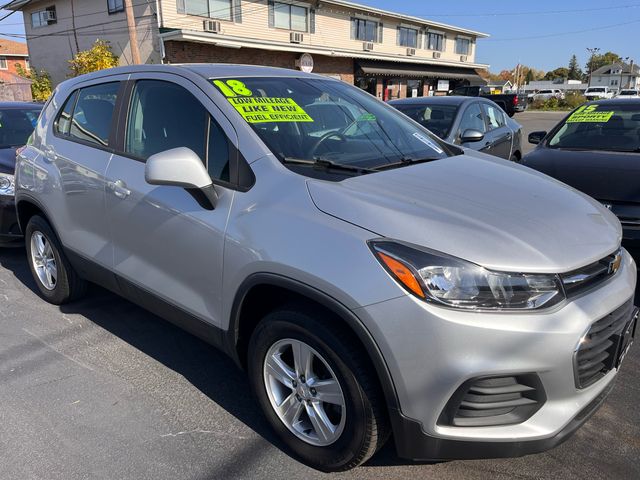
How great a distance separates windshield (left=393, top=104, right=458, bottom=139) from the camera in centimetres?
666

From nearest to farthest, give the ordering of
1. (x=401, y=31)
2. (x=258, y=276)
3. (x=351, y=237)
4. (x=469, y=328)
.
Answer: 1. (x=469, y=328)
2. (x=351, y=237)
3. (x=258, y=276)
4. (x=401, y=31)

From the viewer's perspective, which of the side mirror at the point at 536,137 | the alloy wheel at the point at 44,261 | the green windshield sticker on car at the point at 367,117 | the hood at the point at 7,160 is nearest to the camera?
the green windshield sticker on car at the point at 367,117

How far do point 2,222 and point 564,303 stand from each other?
16.5ft

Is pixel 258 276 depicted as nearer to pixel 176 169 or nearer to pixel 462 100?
pixel 176 169

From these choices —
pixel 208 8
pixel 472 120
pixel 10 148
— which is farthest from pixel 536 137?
pixel 208 8

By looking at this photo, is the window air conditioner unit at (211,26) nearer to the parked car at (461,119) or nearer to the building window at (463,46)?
the parked car at (461,119)

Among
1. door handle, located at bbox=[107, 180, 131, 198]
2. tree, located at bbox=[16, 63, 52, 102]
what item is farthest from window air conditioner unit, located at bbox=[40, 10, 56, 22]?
door handle, located at bbox=[107, 180, 131, 198]

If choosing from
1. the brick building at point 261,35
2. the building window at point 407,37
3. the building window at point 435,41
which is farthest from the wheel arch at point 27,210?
the building window at point 435,41

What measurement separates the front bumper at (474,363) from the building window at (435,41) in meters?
39.1

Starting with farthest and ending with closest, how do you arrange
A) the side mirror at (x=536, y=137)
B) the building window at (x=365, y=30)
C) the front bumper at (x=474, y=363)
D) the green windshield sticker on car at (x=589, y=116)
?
the building window at (x=365, y=30) → the side mirror at (x=536, y=137) → the green windshield sticker on car at (x=589, y=116) → the front bumper at (x=474, y=363)

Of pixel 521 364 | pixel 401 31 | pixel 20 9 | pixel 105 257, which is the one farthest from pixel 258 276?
pixel 401 31

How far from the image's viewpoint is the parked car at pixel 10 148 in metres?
5.00

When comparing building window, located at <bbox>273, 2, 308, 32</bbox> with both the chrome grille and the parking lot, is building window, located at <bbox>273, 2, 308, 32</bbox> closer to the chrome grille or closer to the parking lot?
the parking lot

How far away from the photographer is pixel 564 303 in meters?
1.93
